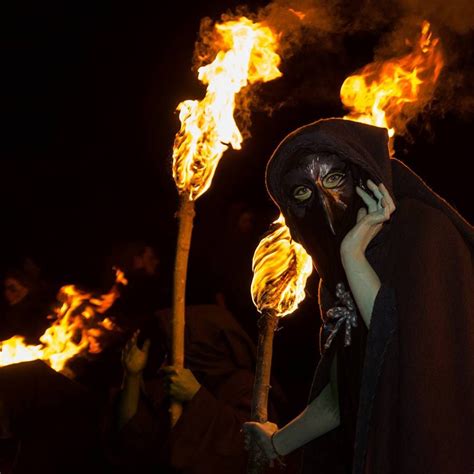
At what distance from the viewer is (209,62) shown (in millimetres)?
5641

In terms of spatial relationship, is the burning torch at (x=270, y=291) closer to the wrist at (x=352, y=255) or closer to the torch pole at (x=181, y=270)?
the torch pole at (x=181, y=270)

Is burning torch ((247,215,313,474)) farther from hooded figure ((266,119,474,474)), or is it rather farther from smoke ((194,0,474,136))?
smoke ((194,0,474,136))

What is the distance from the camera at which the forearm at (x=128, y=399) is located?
5777 mm

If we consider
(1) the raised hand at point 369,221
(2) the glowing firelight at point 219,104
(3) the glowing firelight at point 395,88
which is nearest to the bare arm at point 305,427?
(1) the raised hand at point 369,221

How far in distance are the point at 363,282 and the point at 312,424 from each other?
1067 mm

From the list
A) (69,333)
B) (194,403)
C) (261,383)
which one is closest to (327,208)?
(261,383)

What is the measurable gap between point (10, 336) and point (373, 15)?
16.6 feet

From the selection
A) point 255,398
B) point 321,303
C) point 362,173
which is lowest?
point 255,398

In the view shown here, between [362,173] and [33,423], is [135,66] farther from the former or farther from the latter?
[362,173]

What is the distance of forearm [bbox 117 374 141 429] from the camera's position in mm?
5777

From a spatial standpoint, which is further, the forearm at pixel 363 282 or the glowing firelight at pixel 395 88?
the glowing firelight at pixel 395 88

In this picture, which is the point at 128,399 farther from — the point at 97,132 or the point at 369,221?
the point at 97,132

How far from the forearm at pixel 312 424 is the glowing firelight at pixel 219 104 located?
159 centimetres

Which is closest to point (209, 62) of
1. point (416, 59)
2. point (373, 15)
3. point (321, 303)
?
point (416, 59)
